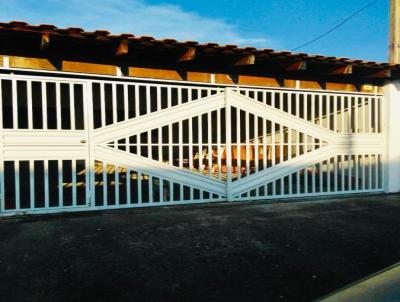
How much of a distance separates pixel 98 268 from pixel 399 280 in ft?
8.85

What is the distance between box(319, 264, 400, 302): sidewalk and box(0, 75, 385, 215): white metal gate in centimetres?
472

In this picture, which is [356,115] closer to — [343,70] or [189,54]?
[343,70]

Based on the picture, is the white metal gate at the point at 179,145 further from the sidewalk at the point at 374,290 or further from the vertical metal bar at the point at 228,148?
the sidewalk at the point at 374,290

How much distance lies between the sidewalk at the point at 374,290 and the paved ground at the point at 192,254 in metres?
1.01

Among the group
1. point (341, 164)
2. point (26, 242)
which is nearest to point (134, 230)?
point (26, 242)

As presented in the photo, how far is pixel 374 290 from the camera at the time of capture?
178 cm

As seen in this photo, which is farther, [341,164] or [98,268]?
[341,164]

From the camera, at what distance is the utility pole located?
28.1ft

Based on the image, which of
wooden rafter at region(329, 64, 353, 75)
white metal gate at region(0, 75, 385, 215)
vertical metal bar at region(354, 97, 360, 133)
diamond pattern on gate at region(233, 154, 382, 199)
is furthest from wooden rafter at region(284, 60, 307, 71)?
diamond pattern on gate at region(233, 154, 382, 199)

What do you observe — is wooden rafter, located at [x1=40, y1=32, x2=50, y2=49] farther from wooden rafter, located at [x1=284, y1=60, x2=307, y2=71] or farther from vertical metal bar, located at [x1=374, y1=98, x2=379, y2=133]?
vertical metal bar, located at [x1=374, y1=98, x2=379, y2=133]

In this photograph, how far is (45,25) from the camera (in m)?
5.12

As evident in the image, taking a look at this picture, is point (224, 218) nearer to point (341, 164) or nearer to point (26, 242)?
point (26, 242)

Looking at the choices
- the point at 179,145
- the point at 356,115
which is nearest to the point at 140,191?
the point at 179,145

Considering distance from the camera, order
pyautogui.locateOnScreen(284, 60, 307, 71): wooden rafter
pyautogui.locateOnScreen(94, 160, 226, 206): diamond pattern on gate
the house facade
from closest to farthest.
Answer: the house facade, pyautogui.locateOnScreen(94, 160, 226, 206): diamond pattern on gate, pyautogui.locateOnScreen(284, 60, 307, 71): wooden rafter
